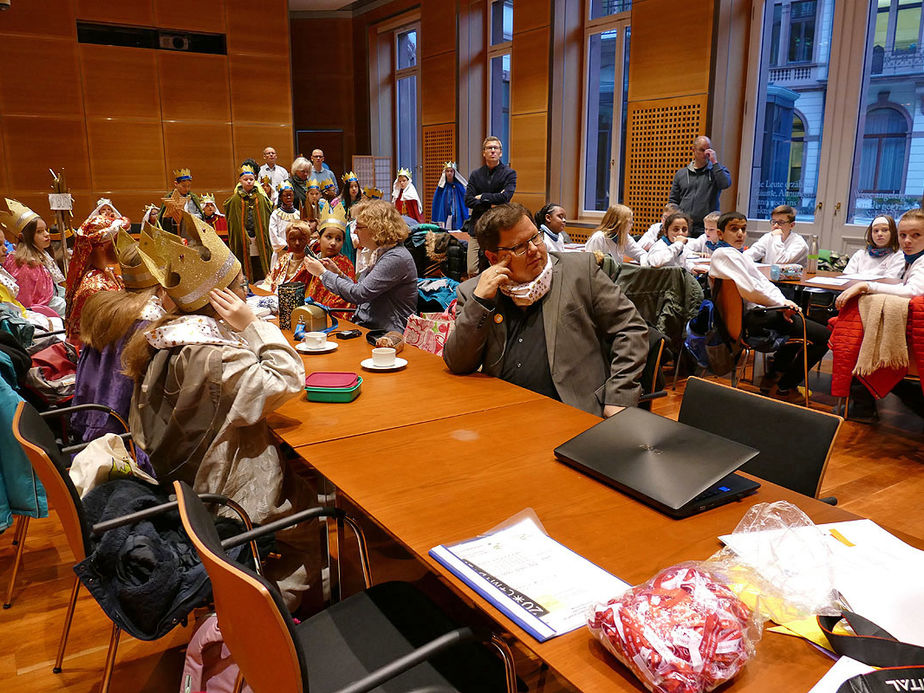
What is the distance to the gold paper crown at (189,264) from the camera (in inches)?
77.0

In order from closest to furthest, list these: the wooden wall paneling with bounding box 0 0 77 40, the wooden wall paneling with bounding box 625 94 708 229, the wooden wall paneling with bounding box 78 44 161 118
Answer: the wooden wall paneling with bounding box 625 94 708 229, the wooden wall paneling with bounding box 0 0 77 40, the wooden wall paneling with bounding box 78 44 161 118

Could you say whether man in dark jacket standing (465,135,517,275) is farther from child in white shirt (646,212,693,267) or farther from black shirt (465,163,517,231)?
child in white shirt (646,212,693,267)

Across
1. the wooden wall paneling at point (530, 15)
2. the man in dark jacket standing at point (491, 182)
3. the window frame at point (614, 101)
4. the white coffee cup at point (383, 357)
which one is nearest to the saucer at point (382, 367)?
the white coffee cup at point (383, 357)

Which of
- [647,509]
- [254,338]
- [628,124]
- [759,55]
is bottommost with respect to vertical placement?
[647,509]

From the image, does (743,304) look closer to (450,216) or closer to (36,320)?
(36,320)

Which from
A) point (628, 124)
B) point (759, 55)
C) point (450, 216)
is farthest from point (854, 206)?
point (450, 216)

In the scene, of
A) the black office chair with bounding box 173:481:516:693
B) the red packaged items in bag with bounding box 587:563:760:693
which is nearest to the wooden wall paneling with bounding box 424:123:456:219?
the black office chair with bounding box 173:481:516:693

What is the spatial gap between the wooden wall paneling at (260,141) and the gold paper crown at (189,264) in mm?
10306

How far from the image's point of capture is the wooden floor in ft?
6.79

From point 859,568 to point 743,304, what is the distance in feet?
11.7

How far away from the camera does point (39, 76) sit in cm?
1009

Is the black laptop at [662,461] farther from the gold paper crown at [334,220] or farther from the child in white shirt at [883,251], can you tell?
the child in white shirt at [883,251]

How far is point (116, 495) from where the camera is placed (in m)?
1.82

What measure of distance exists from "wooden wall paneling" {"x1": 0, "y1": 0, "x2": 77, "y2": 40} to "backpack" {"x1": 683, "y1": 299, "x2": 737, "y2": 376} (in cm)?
1011
